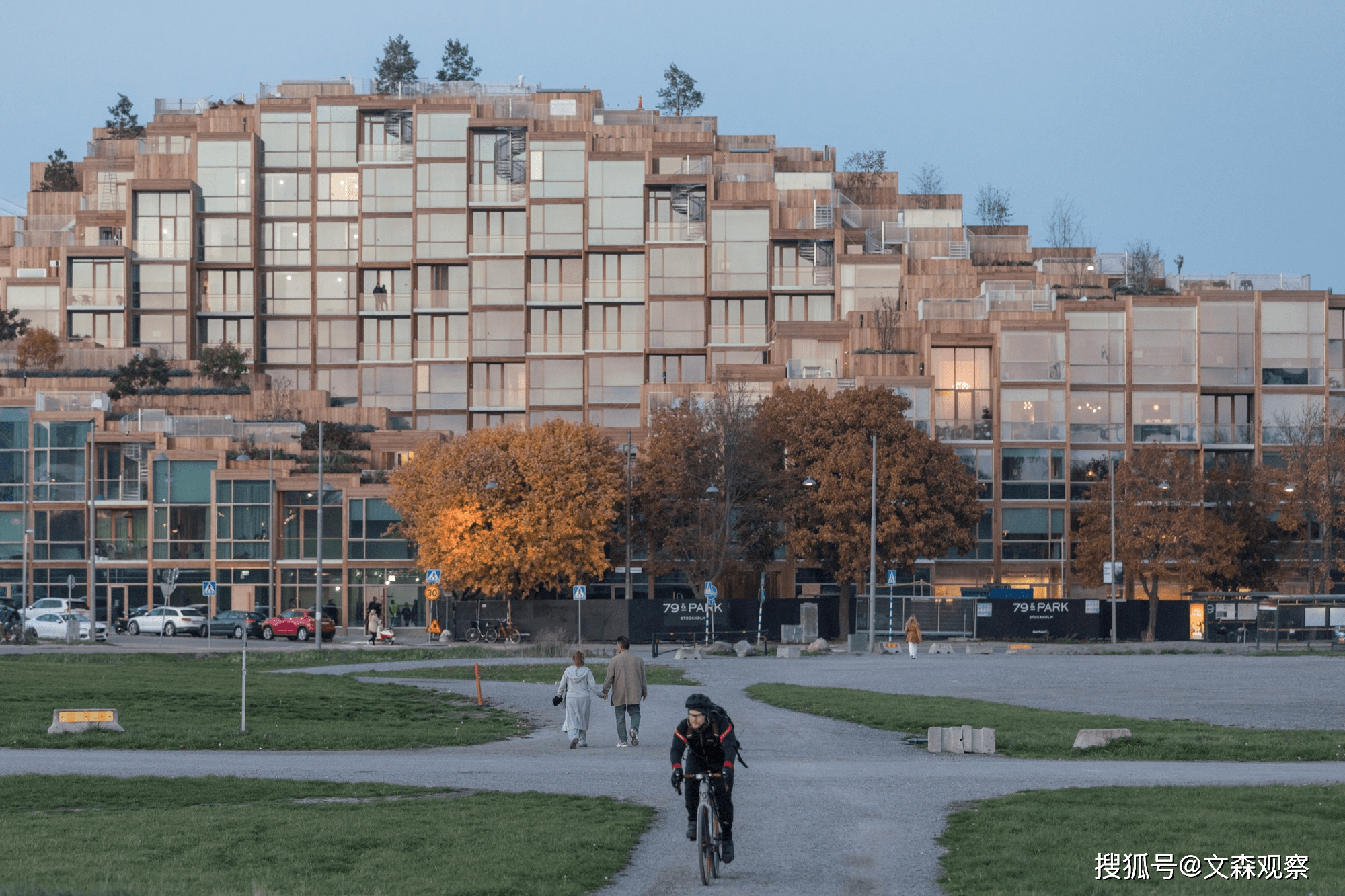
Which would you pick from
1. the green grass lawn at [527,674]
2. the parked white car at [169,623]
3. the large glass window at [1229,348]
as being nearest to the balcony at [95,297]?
the parked white car at [169,623]

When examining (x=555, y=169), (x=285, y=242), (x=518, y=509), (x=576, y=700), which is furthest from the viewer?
(x=285, y=242)

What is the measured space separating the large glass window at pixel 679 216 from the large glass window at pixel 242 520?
35.8 meters

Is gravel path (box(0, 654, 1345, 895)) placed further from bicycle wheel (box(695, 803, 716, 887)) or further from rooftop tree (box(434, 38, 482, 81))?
rooftop tree (box(434, 38, 482, 81))

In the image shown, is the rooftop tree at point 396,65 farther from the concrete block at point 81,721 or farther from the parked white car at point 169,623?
the concrete block at point 81,721

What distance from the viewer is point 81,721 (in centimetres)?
2636

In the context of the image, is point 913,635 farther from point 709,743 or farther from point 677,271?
point 677,271

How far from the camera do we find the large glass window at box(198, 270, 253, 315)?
113 m

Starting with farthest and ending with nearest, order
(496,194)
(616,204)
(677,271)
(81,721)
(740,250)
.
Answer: (496,194) < (616,204) < (677,271) < (740,250) < (81,721)

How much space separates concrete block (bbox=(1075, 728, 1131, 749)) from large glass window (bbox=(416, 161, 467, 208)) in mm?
90110

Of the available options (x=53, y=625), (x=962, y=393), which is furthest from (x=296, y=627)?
(x=962, y=393)

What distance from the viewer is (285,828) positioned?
51.9ft

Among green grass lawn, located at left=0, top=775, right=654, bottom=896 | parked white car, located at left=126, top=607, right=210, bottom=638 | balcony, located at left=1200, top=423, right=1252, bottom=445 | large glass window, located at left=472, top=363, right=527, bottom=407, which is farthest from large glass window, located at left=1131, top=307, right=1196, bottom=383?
green grass lawn, located at left=0, top=775, right=654, bottom=896

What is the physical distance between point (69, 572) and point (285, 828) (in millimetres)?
73852

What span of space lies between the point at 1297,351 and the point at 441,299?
187ft
